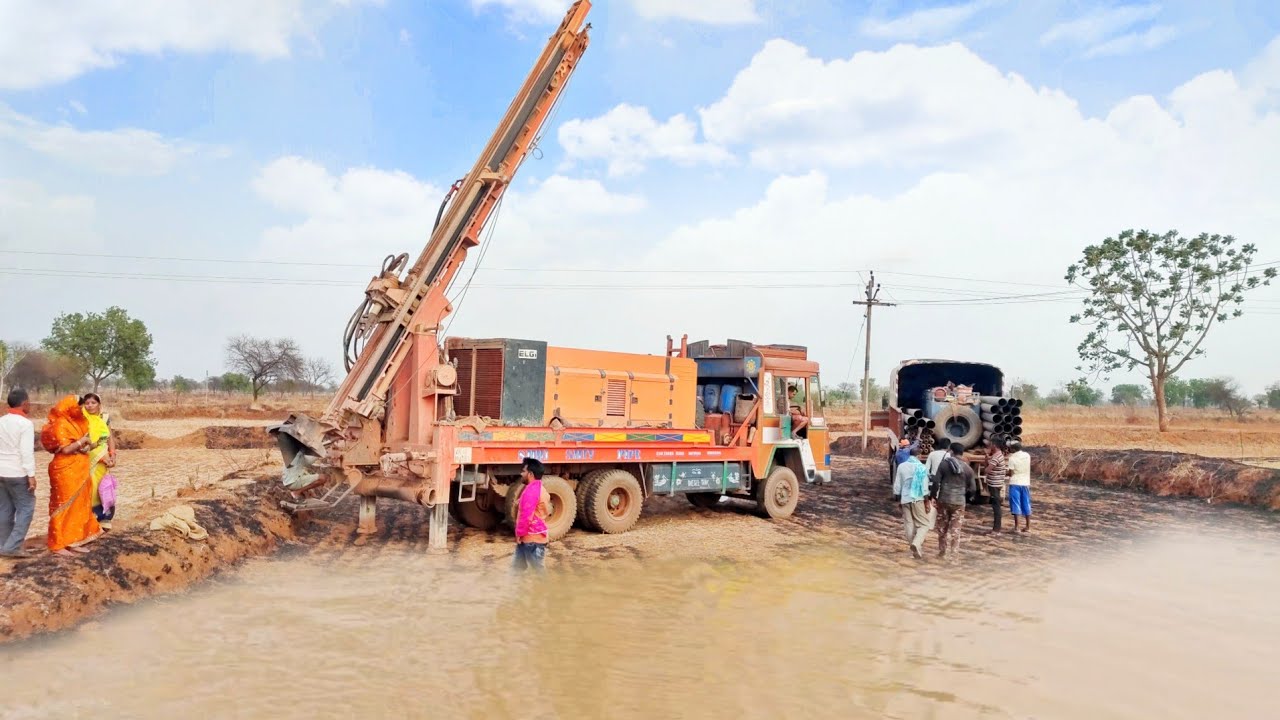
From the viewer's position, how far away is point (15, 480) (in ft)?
25.9

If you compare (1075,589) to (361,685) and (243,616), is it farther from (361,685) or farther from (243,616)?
(243,616)

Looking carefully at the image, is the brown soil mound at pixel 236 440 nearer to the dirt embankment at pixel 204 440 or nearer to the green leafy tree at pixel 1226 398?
the dirt embankment at pixel 204 440

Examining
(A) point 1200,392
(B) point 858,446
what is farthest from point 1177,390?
(B) point 858,446

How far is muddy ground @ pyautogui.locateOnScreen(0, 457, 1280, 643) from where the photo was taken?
7.39m

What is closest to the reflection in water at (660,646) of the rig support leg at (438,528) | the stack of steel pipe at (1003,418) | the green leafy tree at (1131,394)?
the rig support leg at (438,528)

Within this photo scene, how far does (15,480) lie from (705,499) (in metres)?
10.9

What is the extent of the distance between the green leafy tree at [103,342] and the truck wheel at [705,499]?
40.1 meters

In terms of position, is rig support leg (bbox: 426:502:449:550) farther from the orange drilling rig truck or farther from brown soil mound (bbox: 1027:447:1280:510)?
brown soil mound (bbox: 1027:447:1280:510)

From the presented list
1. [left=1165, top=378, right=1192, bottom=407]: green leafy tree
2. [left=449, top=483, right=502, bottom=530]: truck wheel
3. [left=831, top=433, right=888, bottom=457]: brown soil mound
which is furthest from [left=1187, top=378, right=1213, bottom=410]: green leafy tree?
[left=449, top=483, right=502, bottom=530]: truck wheel

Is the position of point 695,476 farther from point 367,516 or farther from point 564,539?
point 367,516

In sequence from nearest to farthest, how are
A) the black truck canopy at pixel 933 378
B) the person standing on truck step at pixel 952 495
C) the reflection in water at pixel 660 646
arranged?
the reflection in water at pixel 660 646, the person standing on truck step at pixel 952 495, the black truck canopy at pixel 933 378

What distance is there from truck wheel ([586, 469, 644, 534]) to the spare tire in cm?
745

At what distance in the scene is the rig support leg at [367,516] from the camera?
11661 mm

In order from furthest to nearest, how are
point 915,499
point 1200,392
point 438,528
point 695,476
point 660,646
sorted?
point 1200,392
point 695,476
point 915,499
point 438,528
point 660,646
